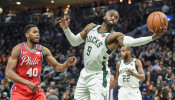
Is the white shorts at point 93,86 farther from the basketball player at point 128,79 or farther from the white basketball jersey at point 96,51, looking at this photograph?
the basketball player at point 128,79

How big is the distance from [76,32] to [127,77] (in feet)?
50.0

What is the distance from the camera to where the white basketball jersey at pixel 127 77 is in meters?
7.21

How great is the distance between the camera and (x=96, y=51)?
16.9 ft

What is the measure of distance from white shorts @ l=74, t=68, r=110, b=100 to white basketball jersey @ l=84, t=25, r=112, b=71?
12 centimetres

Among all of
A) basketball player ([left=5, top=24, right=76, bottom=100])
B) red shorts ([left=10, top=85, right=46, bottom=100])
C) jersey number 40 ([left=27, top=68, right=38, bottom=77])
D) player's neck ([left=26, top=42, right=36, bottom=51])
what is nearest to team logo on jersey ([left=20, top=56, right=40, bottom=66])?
basketball player ([left=5, top=24, right=76, bottom=100])

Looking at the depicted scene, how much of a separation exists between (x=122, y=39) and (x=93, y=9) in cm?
1949

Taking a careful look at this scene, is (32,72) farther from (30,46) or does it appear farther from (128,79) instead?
(128,79)

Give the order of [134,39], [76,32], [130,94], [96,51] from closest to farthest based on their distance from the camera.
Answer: [134,39]
[96,51]
[130,94]
[76,32]

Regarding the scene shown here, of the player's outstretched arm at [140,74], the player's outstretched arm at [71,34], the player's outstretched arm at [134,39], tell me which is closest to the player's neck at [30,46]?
the player's outstretched arm at [71,34]

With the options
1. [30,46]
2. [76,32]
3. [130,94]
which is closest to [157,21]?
[30,46]

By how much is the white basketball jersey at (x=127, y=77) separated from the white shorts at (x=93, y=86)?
2.05m

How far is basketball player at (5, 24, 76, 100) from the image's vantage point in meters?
4.83

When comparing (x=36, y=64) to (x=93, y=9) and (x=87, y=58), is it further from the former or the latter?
(x=93, y=9)

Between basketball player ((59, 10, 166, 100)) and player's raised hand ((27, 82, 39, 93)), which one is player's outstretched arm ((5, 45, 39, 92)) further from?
basketball player ((59, 10, 166, 100))
